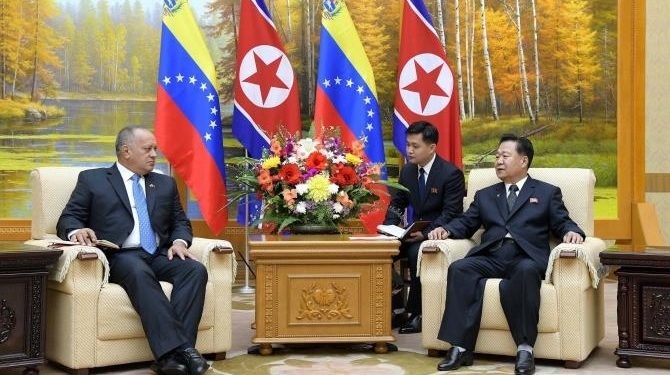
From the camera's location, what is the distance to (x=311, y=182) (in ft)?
16.5

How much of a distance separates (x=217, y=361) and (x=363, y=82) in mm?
2704

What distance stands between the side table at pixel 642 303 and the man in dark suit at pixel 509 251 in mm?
329

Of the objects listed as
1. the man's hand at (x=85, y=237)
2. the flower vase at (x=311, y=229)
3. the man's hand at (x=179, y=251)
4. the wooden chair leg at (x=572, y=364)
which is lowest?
the wooden chair leg at (x=572, y=364)

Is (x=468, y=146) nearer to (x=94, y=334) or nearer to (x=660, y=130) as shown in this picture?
(x=660, y=130)

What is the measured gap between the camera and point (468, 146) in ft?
25.2

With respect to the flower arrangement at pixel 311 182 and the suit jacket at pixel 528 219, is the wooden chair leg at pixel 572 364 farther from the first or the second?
the flower arrangement at pixel 311 182

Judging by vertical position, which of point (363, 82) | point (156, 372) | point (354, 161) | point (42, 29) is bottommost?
point (156, 372)

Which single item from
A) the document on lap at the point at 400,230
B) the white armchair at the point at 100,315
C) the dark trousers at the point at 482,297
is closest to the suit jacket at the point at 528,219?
the dark trousers at the point at 482,297

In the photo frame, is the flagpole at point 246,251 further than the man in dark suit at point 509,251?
Yes

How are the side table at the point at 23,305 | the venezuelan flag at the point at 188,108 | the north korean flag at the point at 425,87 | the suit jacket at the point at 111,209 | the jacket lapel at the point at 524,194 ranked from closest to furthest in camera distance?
1. the side table at the point at 23,305
2. the suit jacket at the point at 111,209
3. the jacket lapel at the point at 524,194
4. the venezuelan flag at the point at 188,108
5. the north korean flag at the point at 425,87

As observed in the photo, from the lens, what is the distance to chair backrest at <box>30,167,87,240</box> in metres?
4.89

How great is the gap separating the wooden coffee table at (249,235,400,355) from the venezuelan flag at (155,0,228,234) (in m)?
1.66

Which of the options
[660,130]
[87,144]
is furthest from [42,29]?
[660,130]

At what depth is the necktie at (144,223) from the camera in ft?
15.8
